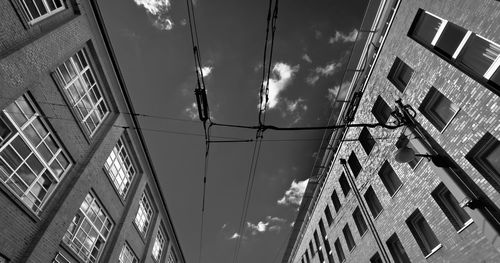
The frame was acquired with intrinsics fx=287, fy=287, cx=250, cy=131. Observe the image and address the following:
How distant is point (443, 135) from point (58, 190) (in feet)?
51.4

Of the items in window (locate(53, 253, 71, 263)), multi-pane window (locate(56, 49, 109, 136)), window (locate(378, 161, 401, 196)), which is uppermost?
multi-pane window (locate(56, 49, 109, 136))

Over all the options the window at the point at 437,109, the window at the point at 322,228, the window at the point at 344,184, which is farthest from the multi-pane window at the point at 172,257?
the window at the point at 437,109

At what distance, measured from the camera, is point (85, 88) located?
1522 cm

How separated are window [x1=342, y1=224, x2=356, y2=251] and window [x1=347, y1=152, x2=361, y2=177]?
12.3 ft

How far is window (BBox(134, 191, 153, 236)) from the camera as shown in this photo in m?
22.3

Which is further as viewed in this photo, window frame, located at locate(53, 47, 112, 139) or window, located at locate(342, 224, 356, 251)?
window, located at locate(342, 224, 356, 251)

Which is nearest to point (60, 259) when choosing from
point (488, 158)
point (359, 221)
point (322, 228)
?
point (359, 221)

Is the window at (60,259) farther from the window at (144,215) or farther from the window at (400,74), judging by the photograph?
the window at (400,74)

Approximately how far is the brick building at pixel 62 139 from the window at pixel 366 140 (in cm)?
1241

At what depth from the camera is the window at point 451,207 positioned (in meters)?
9.68

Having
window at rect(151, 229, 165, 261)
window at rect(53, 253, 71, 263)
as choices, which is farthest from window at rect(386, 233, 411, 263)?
window at rect(151, 229, 165, 261)

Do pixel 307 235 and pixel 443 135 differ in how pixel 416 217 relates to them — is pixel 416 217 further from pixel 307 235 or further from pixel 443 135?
pixel 307 235

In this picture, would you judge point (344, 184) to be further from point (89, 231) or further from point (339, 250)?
point (89, 231)

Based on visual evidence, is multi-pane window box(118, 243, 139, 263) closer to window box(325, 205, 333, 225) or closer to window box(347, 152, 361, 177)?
Answer: window box(325, 205, 333, 225)
